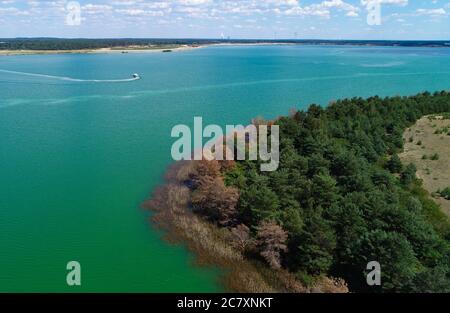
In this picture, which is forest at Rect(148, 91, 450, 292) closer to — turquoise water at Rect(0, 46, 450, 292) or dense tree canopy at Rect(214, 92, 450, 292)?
dense tree canopy at Rect(214, 92, 450, 292)

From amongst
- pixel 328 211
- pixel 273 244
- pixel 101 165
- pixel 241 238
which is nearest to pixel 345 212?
pixel 328 211

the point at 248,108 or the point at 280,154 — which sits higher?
the point at 248,108

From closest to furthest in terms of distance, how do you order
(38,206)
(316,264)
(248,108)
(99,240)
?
(316,264) → (99,240) → (38,206) → (248,108)

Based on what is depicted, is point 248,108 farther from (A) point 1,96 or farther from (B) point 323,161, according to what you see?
(A) point 1,96

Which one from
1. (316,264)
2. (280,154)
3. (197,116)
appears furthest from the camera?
(197,116)

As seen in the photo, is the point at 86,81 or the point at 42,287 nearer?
the point at 42,287

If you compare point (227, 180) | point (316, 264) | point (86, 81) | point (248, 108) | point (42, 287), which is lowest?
point (42, 287)
